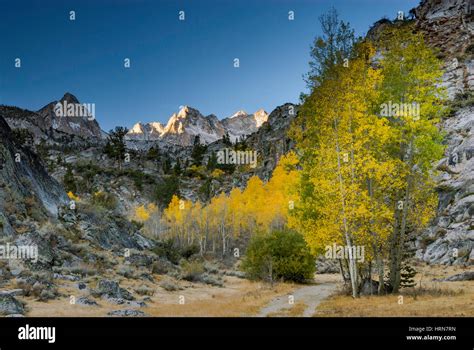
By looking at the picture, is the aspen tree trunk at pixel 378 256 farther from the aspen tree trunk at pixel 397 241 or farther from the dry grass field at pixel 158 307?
the dry grass field at pixel 158 307

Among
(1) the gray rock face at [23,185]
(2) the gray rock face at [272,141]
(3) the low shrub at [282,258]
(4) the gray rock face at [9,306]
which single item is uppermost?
(2) the gray rock face at [272,141]

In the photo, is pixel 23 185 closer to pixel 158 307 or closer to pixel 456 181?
pixel 158 307

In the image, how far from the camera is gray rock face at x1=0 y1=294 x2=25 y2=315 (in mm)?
13304

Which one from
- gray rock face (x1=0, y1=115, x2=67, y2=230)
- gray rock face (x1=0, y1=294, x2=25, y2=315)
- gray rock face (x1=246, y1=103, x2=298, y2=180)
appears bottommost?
gray rock face (x1=0, y1=294, x2=25, y2=315)

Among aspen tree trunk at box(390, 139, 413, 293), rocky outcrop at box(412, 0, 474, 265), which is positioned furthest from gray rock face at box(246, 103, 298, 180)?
aspen tree trunk at box(390, 139, 413, 293)

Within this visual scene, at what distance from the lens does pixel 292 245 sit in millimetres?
33500

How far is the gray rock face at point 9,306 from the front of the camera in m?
13.3

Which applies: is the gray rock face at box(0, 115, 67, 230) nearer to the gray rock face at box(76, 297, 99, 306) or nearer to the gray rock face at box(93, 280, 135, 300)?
the gray rock face at box(93, 280, 135, 300)

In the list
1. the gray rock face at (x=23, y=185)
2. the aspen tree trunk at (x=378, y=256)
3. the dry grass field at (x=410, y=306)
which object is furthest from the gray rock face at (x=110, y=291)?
the aspen tree trunk at (x=378, y=256)

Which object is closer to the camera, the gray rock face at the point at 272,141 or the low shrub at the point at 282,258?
the low shrub at the point at 282,258

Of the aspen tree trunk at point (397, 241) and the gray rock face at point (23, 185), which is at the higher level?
the gray rock face at point (23, 185)
